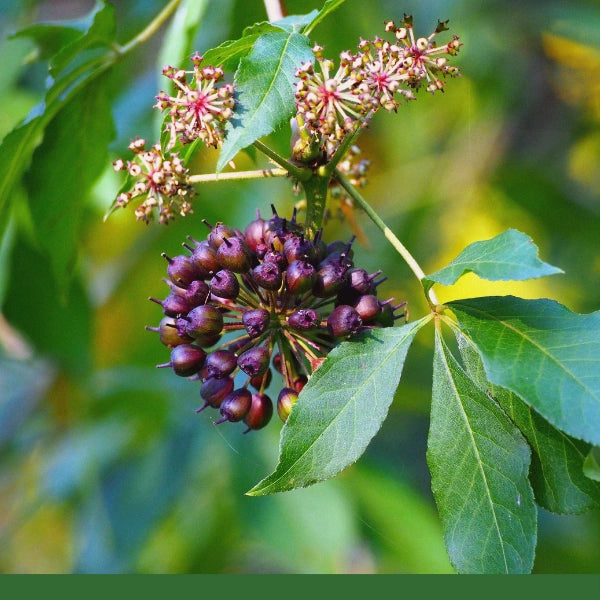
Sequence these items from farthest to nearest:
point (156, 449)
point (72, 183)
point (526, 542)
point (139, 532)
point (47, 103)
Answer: point (156, 449)
point (139, 532)
point (72, 183)
point (47, 103)
point (526, 542)

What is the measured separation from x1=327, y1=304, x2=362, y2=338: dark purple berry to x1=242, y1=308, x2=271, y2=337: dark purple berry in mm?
145

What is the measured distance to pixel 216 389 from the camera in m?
1.92

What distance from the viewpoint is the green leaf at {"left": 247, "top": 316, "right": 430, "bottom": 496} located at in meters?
1.70

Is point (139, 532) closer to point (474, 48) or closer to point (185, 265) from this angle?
point (185, 265)

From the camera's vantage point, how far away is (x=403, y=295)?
481 cm

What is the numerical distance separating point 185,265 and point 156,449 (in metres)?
2.17

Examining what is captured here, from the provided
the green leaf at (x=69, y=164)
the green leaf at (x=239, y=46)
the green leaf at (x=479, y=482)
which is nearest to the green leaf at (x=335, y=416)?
the green leaf at (x=479, y=482)

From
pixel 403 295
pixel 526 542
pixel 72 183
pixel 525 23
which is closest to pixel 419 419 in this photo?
pixel 403 295

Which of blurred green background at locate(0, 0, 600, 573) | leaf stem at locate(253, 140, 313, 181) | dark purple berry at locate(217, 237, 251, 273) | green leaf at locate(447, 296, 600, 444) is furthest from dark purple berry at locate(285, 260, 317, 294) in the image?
blurred green background at locate(0, 0, 600, 573)

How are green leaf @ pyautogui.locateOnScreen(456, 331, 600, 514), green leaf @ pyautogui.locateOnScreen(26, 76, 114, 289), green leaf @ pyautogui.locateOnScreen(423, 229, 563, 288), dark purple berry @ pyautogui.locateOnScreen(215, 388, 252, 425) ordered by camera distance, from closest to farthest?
green leaf @ pyautogui.locateOnScreen(423, 229, 563, 288) → green leaf @ pyautogui.locateOnScreen(456, 331, 600, 514) → dark purple berry @ pyautogui.locateOnScreen(215, 388, 252, 425) → green leaf @ pyautogui.locateOnScreen(26, 76, 114, 289)

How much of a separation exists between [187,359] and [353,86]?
689mm

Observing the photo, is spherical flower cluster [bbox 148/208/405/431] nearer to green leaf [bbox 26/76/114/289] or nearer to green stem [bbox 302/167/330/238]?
green stem [bbox 302/167/330/238]

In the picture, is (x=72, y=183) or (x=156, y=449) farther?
(x=156, y=449)

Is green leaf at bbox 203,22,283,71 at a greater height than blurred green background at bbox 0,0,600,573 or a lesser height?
greater
